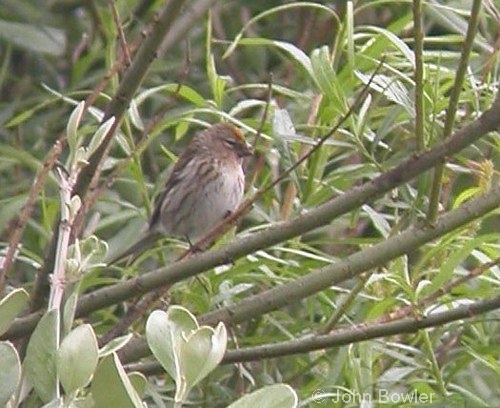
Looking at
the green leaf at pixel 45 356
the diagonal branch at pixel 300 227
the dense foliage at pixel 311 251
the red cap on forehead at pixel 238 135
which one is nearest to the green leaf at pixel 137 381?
the dense foliage at pixel 311 251

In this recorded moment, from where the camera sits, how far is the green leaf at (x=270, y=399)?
1523mm

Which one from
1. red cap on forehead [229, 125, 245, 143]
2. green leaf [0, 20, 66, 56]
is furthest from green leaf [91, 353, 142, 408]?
green leaf [0, 20, 66, 56]

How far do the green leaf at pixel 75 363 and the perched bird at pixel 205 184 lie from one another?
2.50 m

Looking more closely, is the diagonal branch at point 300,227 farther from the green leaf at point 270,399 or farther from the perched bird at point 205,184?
the perched bird at point 205,184

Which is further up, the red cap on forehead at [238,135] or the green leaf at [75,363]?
the green leaf at [75,363]

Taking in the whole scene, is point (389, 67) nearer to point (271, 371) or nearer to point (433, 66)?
point (433, 66)

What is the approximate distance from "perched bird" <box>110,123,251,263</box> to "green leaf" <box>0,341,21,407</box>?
250cm

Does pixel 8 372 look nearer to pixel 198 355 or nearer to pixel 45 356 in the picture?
pixel 45 356

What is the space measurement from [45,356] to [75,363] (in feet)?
0.20

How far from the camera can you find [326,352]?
2.84 metres

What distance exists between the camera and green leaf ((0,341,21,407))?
150 centimetres

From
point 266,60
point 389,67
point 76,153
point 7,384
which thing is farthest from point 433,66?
point 266,60

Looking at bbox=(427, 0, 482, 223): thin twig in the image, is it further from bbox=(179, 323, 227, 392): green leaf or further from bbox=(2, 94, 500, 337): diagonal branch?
bbox=(179, 323, 227, 392): green leaf

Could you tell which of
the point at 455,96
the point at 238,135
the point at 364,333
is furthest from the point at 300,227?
the point at 238,135
